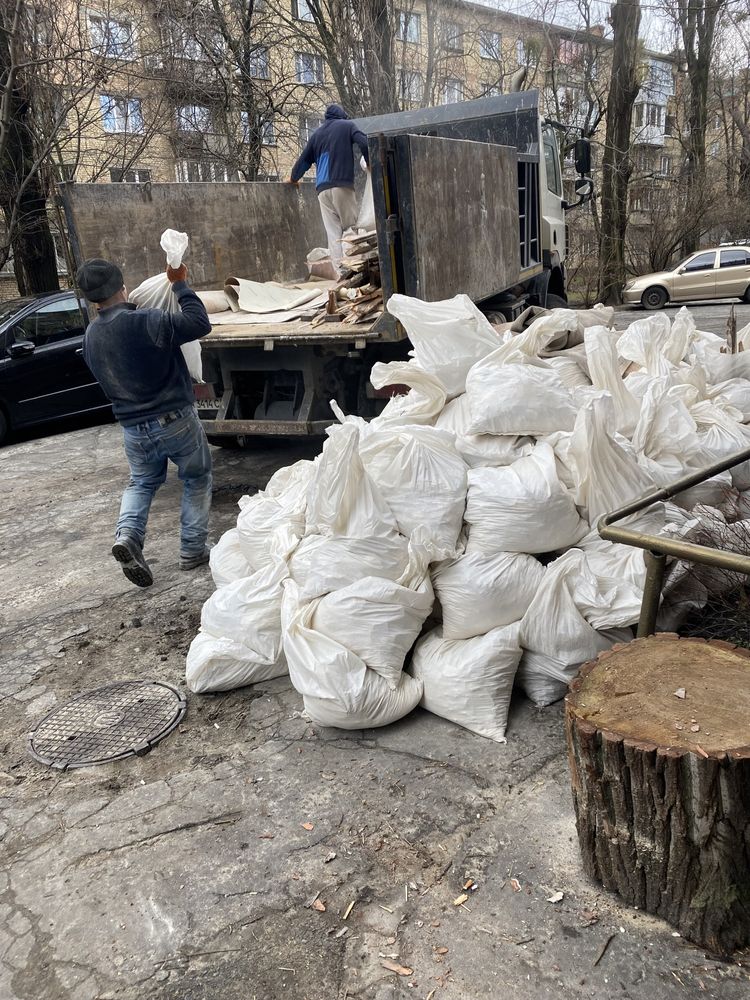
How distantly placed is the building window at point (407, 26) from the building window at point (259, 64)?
2.73m

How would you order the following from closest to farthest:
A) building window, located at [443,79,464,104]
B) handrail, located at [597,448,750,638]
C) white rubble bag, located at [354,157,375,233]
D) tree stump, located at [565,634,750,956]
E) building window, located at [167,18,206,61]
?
tree stump, located at [565,634,750,956] → handrail, located at [597,448,750,638] → white rubble bag, located at [354,157,375,233] → building window, located at [167,18,206,61] → building window, located at [443,79,464,104]

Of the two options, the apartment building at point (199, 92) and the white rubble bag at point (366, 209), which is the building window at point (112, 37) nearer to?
the apartment building at point (199, 92)

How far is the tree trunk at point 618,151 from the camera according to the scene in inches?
606

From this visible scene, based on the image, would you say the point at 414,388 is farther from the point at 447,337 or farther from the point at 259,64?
the point at 259,64

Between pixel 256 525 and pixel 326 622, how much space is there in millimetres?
880

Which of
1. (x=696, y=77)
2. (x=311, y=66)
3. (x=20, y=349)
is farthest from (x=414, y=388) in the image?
(x=696, y=77)

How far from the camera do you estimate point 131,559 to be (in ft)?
13.9

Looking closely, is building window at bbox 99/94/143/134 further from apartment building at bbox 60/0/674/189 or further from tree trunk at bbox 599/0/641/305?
tree trunk at bbox 599/0/641/305

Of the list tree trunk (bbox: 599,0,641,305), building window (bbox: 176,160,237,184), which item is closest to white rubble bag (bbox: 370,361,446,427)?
building window (bbox: 176,160,237,184)

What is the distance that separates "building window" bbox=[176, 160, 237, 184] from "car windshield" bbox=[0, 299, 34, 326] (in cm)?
611

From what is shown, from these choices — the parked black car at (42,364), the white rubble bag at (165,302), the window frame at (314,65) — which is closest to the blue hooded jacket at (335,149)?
the white rubble bag at (165,302)

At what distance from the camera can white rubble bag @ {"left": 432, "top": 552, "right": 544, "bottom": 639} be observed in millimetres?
3010

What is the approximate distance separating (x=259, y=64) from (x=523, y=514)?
14517 mm

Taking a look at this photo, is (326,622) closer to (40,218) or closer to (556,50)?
(40,218)
